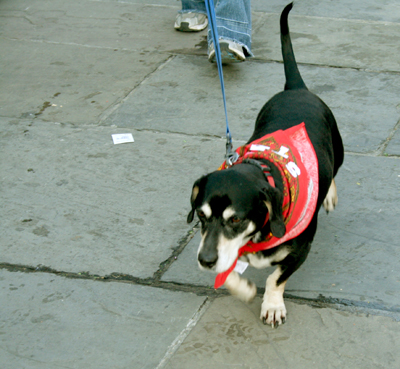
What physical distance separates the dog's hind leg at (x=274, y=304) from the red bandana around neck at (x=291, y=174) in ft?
0.69

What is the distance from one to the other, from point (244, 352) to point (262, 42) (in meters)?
4.53

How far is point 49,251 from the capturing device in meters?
3.29

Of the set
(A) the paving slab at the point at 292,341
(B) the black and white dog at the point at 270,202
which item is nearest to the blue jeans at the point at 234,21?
(B) the black and white dog at the point at 270,202

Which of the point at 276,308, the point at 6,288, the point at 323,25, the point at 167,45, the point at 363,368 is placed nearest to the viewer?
the point at 363,368

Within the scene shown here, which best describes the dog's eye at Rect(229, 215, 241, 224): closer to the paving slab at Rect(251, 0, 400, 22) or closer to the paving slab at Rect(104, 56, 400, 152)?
the paving slab at Rect(104, 56, 400, 152)

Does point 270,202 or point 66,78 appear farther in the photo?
point 66,78

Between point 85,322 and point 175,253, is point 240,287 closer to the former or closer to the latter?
point 175,253

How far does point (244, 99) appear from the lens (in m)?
5.07

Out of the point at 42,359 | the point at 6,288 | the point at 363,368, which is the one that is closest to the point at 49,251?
the point at 6,288

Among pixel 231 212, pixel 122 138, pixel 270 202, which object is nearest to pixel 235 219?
pixel 231 212

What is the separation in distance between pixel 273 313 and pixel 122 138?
227 cm

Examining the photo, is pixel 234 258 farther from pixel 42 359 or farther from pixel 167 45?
pixel 167 45

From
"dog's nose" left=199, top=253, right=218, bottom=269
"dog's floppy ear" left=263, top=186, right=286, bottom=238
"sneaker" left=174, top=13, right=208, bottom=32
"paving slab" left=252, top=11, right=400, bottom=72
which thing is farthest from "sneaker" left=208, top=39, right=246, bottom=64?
"dog's nose" left=199, top=253, right=218, bottom=269

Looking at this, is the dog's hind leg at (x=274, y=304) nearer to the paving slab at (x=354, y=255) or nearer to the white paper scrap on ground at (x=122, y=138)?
the paving slab at (x=354, y=255)
